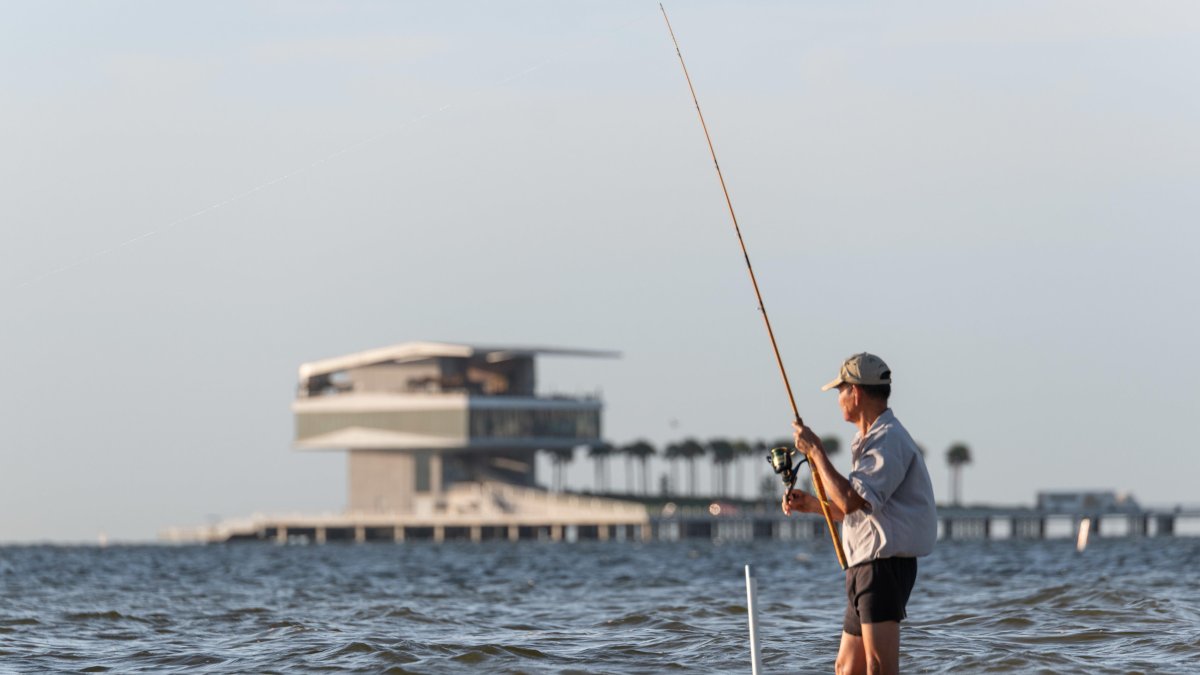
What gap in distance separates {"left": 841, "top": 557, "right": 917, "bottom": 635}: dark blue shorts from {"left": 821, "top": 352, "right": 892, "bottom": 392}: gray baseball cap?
89 centimetres

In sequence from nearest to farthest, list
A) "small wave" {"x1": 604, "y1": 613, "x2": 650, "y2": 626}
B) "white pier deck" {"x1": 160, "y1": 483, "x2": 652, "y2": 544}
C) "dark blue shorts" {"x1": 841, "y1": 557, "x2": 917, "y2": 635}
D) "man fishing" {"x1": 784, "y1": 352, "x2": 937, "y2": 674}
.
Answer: "man fishing" {"x1": 784, "y1": 352, "x2": 937, "y2": 674}, "dark blue shorts" {"x1": 841, "y1": 557, "x2": 917, "y2": 635}, "small wave" {"x1": 604, "y1": 613, "x2": 650, "y2": 626}, "white pier deck" {"x1": 160, "y1": 483, "x2": 652, "y2": 544}

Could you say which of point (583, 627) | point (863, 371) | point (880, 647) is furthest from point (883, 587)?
point (583, 627)

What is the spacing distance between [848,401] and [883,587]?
37.0 inches

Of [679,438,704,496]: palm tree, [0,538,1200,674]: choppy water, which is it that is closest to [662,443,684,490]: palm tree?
[679,438,704,496]: palm tree

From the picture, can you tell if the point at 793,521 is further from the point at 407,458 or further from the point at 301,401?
the point at 301,401

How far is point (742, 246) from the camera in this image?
1164 cm

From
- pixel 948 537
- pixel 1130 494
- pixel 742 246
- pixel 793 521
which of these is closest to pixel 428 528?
pixel 793 521

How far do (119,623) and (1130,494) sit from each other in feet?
363

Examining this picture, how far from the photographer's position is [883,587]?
29.7ft

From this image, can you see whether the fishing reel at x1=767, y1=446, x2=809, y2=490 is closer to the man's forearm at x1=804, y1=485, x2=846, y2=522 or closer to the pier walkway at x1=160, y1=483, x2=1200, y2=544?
the man's forearm at x1=804, y1=485, x2=846, y2=522

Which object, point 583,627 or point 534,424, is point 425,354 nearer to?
point 534,424

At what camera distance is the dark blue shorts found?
9.05 m

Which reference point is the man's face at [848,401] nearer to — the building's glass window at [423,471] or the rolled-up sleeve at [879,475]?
the rolled-up sleeve at [879,475]

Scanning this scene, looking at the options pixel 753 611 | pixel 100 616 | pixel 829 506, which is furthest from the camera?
pixel 100 616
